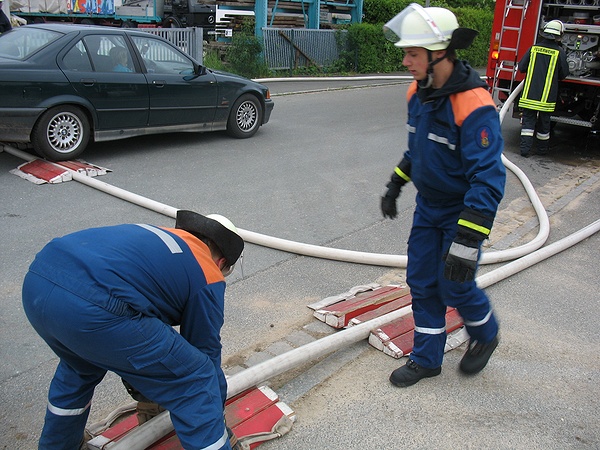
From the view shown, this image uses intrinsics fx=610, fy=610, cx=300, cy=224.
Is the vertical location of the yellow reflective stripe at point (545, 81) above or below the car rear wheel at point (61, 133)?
above

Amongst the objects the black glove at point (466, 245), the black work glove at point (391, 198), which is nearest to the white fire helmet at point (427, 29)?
the black glove at point (466, 245)

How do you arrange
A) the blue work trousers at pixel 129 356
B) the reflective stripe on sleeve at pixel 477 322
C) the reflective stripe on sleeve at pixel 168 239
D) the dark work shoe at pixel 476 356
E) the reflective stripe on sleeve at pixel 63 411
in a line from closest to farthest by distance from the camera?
the blue work trousers at pixel 129 356, the reflective stripe on sleeve at pixel 168 239, the reflective stripe on sleeve at pixel 63 411, the reflective stripe on sleeve at pixel 477 322, the dark work shoe at pixel 476 356

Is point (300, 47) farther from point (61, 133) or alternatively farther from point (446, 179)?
point (446, 179)

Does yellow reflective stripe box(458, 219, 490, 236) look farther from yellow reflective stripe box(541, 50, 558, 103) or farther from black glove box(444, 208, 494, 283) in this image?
yellow reflective stripe box(541, 50, 558, 103)

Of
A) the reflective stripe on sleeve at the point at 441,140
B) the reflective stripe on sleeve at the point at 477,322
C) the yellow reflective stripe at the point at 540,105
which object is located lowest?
the reflective stripe on sleeve at the point at 477,322

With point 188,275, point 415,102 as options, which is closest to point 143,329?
point 188,275

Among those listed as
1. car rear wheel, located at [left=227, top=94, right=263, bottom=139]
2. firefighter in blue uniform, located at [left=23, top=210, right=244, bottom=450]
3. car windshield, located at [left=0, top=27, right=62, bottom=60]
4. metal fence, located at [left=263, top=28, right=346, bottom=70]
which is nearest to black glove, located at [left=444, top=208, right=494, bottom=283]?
firefighter in blue uniform, located at [left=23, top=210, right=244, bottom=450]

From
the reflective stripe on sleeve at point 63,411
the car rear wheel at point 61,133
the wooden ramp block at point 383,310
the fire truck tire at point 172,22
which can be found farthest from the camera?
the fire truck tire at point 172,22

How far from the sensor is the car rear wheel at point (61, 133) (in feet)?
23.2

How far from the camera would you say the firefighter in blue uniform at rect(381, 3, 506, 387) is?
2893 mm

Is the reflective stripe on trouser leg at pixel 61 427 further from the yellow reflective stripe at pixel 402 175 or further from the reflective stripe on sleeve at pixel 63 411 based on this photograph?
the yellow reflective stripe at pixel 402 175

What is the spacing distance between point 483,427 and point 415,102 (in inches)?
68.8

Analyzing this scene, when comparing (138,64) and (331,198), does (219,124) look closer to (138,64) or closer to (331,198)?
(138,64)

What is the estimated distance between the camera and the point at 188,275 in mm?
2270
